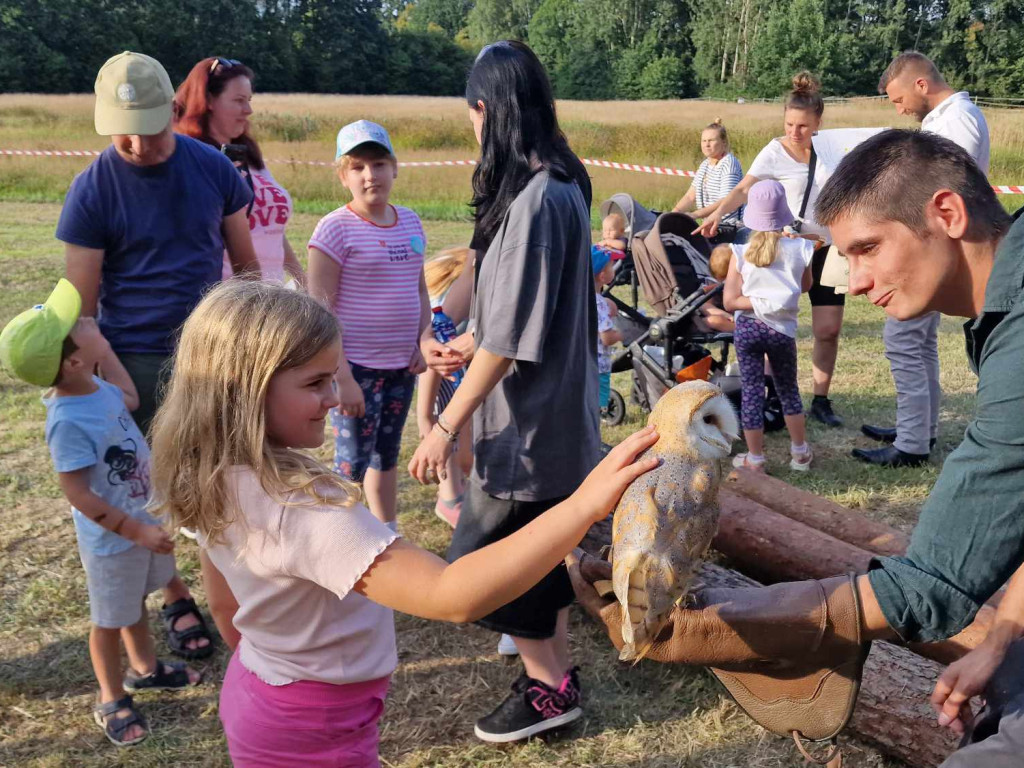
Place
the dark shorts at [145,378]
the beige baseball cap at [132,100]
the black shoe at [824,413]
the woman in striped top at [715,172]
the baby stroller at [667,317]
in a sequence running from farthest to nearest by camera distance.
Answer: the woman in striped top at [715,172] < the black shoe at [824,413] < the baby stroller at [667,317] < the dark shorts at [145,378] < the beige baseball cap at [132,100]

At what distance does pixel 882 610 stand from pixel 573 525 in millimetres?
778

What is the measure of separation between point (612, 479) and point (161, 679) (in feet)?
8.07

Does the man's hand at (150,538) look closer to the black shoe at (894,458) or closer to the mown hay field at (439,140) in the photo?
the black shoe at (894,458)

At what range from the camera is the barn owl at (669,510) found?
170 cm

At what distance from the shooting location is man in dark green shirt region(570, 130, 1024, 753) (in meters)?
1.59

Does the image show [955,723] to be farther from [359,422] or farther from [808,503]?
[359,422]

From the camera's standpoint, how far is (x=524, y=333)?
2.37 metres

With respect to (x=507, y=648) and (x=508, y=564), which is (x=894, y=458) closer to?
(x=507, y=648)

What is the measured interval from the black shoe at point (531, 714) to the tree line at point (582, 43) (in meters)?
51.2

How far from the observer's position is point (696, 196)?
27.2 ft

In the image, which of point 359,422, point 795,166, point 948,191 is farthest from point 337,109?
point 948,191

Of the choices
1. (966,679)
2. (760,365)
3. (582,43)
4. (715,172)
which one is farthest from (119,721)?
(582,43)

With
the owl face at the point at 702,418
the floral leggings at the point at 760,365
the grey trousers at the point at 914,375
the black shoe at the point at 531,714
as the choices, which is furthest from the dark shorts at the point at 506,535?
the grey trousers at the point at 914,375

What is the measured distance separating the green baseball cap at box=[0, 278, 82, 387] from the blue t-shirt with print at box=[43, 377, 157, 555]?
0.14m
